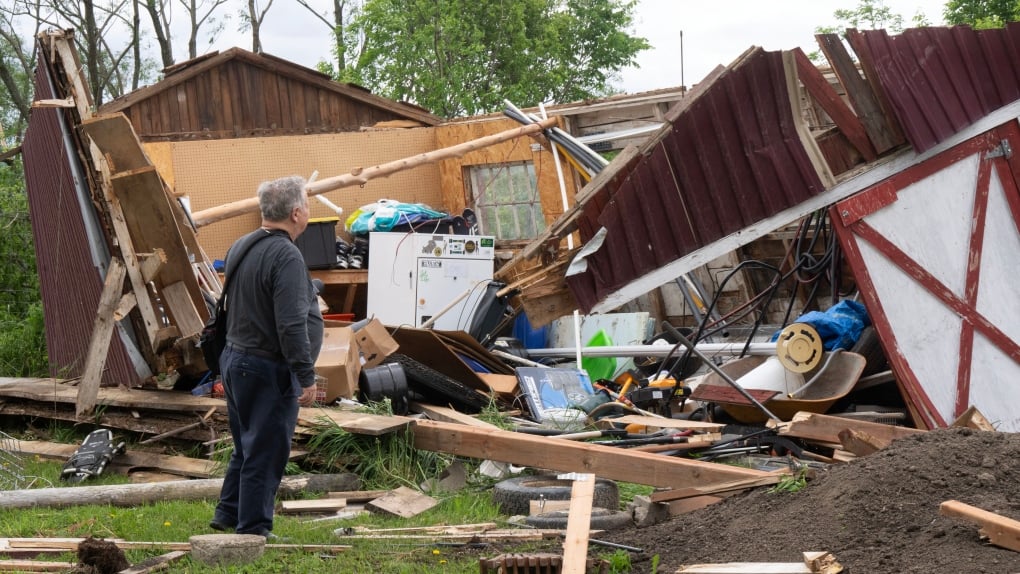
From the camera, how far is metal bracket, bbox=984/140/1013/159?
34.1 ft

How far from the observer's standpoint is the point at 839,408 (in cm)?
985

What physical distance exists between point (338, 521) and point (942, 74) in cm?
699

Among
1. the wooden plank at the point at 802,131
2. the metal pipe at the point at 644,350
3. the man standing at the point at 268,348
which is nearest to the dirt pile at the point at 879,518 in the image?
the man standing at the point at 268,348

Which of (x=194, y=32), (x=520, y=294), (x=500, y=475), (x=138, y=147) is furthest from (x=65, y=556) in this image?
(x=194, y=32)

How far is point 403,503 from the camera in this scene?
7156 millimetres

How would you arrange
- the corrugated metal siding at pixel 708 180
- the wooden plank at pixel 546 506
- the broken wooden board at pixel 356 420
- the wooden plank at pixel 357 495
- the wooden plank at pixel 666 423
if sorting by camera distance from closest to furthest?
the wooden plank at pixel 546 506 → the wooden plank at pixel 357 495 → the broken wooden board at pixel 356 420 → the wooden plank at pixel 666 423 → the corrugated metal siding at pixel 708 180

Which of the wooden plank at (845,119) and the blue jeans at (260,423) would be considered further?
the wooden plank at (845,119)

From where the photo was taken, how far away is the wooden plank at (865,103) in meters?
9.82

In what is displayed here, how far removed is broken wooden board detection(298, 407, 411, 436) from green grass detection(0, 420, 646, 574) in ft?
0.37

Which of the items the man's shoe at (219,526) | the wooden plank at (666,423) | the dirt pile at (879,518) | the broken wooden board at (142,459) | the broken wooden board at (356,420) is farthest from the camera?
the wooden plank at (666,423)

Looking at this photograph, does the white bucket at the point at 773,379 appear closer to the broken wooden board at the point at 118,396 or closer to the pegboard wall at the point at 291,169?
the broken wooden board at the point at 118,396

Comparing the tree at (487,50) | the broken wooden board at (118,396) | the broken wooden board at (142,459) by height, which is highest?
the tree at (487,50)

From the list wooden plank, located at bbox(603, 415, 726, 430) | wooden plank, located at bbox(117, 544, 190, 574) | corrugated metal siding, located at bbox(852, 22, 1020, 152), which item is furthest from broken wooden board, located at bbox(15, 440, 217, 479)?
corrugated metal siding, located at bbox(852, 22, 1020, 152)

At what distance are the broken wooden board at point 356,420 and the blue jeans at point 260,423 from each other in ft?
6.75
